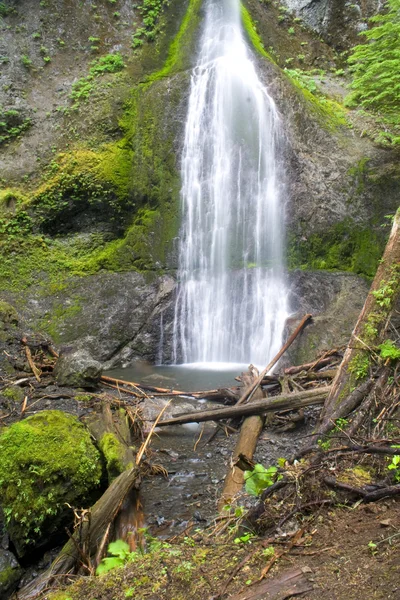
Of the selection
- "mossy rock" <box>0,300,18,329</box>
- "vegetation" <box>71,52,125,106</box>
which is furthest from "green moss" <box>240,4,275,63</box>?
"mossy rock" <box>0,300,18,329</box>

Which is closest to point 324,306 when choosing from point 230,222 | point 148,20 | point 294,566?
point 230,222

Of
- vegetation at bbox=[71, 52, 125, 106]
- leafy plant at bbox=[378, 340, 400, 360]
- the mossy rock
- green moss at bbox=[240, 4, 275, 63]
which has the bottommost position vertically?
the mossy rock

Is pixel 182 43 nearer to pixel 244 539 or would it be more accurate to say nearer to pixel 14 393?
pixel 14 393

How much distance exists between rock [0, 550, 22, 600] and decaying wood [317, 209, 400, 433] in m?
2.59

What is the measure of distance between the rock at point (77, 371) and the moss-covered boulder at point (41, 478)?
2.94m

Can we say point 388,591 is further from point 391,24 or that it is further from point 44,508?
point 391,24

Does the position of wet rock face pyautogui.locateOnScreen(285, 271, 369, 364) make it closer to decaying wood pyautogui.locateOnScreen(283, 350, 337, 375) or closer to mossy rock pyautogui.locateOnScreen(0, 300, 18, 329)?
decaying wood pyautogui.locateOnScreen(283, 350, 337, 375)

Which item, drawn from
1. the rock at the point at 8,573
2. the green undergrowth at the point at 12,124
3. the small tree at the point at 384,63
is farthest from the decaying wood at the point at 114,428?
the green undergrowth at the point at 12,124

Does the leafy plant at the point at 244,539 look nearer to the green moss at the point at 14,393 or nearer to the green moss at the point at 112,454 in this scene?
the green moss at the point at 112,454

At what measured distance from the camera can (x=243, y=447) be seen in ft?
16.3

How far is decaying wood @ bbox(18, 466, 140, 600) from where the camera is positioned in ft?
9.37

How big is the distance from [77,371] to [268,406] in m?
3.14

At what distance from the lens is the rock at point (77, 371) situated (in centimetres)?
687

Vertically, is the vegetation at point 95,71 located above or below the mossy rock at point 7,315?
above
